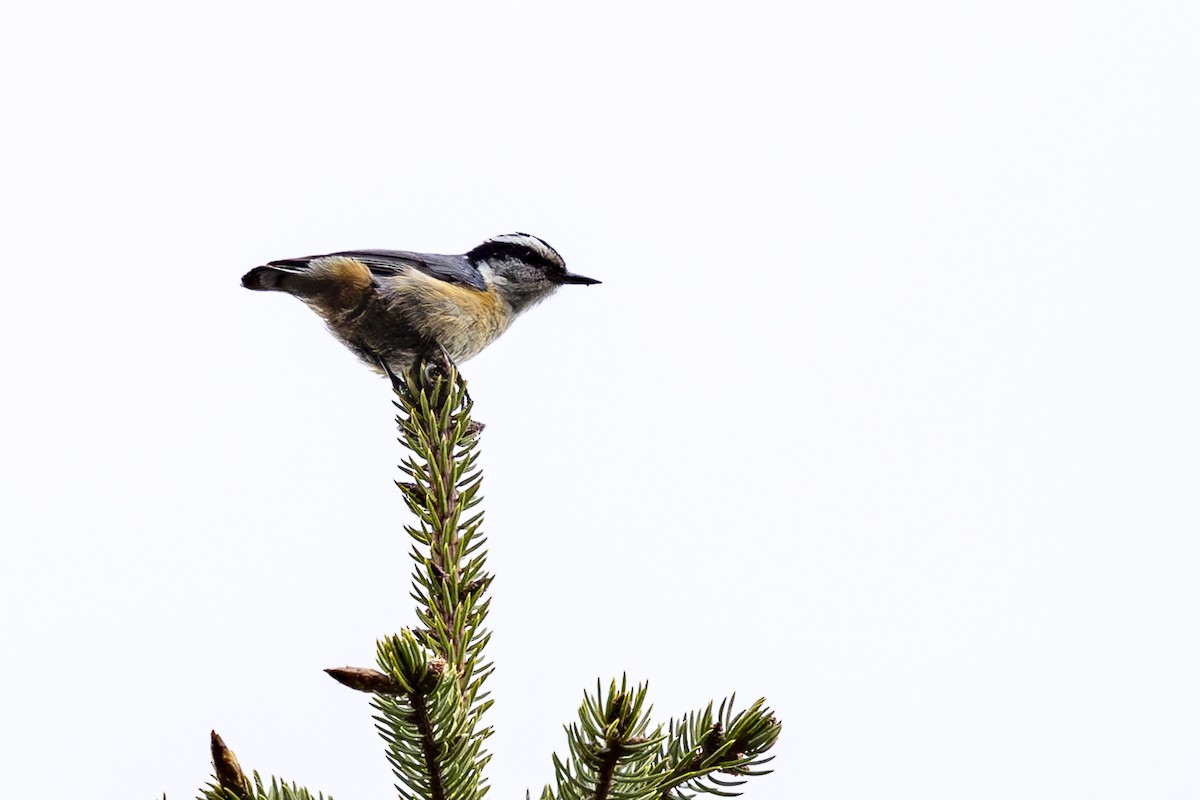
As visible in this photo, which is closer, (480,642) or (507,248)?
(480,642)

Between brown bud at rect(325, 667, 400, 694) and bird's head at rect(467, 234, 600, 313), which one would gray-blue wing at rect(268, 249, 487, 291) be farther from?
brown bud at rect(325, 667, 400, 694)

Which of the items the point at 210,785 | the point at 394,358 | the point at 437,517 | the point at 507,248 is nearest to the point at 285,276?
the point at 394,358

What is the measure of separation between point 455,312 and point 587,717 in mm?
3783

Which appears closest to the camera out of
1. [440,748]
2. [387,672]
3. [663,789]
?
[387,672]

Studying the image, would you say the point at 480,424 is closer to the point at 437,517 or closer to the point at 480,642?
the point at 437,517

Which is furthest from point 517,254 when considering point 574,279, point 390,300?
point 390,300

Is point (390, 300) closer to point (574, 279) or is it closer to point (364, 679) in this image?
point (574, 279)

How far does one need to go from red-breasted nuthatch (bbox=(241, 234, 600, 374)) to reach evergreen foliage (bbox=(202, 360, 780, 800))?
8.23 ft

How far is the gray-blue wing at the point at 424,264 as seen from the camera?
5430 mm

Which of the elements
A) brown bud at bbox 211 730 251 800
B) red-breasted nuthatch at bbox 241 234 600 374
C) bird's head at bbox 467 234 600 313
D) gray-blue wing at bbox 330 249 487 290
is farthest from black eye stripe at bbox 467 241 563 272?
brown bud at bbox 211 730 251 800

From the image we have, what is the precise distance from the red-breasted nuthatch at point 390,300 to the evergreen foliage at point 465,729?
2510 millimetres

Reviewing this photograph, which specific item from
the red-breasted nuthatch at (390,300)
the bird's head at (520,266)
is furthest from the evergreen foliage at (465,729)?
the bird's head at (520,266)

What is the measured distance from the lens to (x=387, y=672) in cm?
177

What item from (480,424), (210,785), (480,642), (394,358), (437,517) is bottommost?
(210,785)
